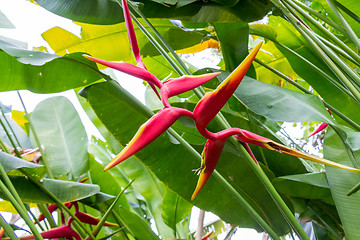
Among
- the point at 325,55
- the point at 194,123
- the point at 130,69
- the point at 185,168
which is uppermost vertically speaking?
the point at 325,55

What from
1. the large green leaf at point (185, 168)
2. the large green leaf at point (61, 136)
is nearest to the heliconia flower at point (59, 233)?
the large green leaf at point (185, 168)

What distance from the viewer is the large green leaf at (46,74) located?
0.72 meters

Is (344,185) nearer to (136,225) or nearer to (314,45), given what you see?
(314,45)

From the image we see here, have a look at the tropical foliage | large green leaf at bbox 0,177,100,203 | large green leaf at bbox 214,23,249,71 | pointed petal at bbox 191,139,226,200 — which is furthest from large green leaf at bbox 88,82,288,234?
pointed petal at bbox 191,139,226,200

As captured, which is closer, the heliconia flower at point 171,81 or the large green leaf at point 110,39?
the heliconia flower at point 171,81

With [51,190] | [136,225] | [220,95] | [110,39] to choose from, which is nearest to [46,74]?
[51,190]

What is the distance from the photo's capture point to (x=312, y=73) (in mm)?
884

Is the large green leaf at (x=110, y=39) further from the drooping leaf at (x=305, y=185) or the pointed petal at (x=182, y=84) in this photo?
the pointed petal at (x=182, y=84)

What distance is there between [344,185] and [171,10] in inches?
20.4

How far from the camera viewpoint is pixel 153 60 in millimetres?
1139

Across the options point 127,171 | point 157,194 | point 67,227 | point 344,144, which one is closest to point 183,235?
point 157,194

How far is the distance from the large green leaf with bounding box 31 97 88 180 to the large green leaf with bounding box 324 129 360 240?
63cm

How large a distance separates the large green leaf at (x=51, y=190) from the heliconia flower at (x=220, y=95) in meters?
0.50

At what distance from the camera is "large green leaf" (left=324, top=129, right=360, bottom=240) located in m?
0.60
